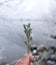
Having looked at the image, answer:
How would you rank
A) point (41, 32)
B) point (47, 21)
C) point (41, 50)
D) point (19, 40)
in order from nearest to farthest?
point (41, 50) → point (19, 40) → point (41, 32) → point (47, 21)

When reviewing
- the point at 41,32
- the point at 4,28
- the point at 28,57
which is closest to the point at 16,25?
the point at 4,28

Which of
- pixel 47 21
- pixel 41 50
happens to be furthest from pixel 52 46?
pixel 47 21

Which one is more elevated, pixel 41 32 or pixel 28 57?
pixel 28 57

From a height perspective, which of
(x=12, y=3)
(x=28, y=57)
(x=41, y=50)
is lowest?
(x=41, y=50)

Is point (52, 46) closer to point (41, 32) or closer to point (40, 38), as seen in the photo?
point (40, 38)

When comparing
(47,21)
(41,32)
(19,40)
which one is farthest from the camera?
(47,21)

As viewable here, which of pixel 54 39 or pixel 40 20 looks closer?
pixel 54 39

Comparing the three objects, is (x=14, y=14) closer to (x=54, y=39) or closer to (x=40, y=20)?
(x=40, y=20)
